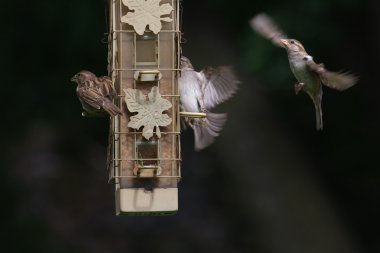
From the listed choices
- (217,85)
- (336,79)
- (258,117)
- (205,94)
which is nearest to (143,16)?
(336,79)

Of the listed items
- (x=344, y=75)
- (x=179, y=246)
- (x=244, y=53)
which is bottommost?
(x=179, y=246)

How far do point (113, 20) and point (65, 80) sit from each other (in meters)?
5.60

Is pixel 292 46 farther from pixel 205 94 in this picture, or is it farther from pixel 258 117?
pixel 258 117

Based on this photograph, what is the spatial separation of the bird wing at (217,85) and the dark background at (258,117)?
3.06 m

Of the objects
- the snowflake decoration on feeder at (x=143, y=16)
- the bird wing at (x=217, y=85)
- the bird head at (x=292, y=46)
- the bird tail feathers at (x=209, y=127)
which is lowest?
the bird tail feathers at (x=209, y=127)

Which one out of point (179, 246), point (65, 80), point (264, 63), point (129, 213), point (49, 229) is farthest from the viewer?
point (179, 246)

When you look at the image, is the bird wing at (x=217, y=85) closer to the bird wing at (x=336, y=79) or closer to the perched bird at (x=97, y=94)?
the bird wing at (x=336, y=79)

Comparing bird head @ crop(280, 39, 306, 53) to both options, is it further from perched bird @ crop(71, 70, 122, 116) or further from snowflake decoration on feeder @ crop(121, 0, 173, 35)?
perched bird @ crop(71, 70, 122, 116)

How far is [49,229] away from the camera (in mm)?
14188

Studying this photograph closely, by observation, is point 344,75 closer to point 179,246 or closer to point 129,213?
point 129,213

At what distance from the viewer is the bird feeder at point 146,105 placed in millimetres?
7328

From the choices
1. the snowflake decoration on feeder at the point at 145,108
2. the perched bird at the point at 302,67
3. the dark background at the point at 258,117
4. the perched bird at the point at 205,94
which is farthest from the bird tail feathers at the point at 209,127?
the dark background at the point at 258,117

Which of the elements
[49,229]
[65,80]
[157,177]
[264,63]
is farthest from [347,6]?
[157,177]

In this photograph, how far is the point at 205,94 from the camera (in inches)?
340
